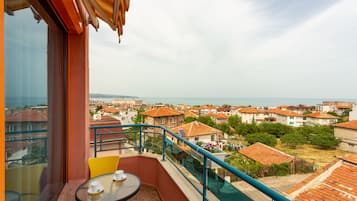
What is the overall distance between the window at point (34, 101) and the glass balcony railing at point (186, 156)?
53.2 inches

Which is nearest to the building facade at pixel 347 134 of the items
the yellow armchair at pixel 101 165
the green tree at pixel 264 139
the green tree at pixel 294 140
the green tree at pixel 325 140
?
the green tree at pixel 325 140

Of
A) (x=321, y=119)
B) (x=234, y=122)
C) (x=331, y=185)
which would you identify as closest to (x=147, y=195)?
(x=331, y=185)

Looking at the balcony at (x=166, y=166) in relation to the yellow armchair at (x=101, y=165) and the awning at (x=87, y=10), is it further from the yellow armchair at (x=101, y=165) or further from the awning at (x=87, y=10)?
the awning at (x=87, y=10)

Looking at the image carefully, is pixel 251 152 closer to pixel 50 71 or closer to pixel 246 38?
pixel 246 38

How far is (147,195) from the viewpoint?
284 cm

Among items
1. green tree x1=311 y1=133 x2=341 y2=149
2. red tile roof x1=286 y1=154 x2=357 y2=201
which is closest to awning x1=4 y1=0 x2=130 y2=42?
red tile roof x1=286 y1=154 x2=357 y2=201

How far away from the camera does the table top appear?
5.25 feet

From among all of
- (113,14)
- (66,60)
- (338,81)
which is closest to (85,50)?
(66,60)

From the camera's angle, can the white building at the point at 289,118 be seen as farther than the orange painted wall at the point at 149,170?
Yes

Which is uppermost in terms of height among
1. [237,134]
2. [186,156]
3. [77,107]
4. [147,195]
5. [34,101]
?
[34,101]

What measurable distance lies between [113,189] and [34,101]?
1.07m

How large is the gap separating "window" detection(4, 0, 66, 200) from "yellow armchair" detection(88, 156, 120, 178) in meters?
0.34

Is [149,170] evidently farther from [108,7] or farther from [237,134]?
[237,134]

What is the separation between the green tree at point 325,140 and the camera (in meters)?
18.4
